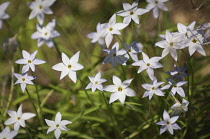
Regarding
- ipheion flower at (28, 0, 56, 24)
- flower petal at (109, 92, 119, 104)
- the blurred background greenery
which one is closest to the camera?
flower petal at (109, 92, 119, 104)

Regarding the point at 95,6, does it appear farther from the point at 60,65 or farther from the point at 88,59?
the point at 60,65

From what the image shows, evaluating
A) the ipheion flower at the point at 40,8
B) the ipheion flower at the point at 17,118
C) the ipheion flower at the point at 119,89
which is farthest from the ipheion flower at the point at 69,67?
the ipheion flower at the point at 40,8

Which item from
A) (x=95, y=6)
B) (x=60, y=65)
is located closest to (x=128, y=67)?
(x=60, y=65)

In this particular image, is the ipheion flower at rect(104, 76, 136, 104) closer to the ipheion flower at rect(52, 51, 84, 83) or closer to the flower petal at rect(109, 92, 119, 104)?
the flower petal at rect(109, 92, 119, 104)

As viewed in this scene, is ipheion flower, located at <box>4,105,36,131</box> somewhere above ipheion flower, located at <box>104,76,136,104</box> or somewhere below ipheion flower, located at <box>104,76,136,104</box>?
above

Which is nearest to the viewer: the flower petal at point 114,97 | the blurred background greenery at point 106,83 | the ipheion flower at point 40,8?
the flower petal at point 114,97

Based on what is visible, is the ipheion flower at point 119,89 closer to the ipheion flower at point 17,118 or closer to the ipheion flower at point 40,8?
the ipheion flower at point 17,118

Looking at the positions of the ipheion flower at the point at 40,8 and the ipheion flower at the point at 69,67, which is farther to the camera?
the ipheion flower at the point at 40,8

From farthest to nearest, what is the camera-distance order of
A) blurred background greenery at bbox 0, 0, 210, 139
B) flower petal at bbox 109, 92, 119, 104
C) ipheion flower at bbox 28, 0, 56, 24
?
ipheion flower at bbox 28, 0, 56, 24, blurred background greenery at bbox 0, 0, 210, 139, flower petal at bbox 109, 92, 119, 104

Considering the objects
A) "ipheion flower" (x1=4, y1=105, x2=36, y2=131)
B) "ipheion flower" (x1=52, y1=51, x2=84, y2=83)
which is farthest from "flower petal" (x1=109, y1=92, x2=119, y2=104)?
"ipheion flower" (x1=4, y1=105, x2=36, y2=131)
